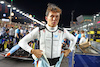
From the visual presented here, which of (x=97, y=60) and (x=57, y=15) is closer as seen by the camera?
(x=57, y=15)

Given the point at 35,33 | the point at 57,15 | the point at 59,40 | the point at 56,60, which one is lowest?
the point at 56,60

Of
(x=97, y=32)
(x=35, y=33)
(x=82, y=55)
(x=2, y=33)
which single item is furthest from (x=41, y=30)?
(x=97, y=32)

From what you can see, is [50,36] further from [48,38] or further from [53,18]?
[53,18]

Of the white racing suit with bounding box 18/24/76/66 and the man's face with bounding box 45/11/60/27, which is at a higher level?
the man's face with bounding box 45/11/60/27

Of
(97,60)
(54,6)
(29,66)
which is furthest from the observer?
(29,66)

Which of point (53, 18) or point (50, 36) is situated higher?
point (53, 18)

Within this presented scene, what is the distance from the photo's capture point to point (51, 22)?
1.47m

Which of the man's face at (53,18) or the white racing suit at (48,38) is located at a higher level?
the man's face at (53,18)

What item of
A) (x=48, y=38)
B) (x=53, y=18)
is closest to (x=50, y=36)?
(x=48, y=38)

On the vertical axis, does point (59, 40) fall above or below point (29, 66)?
above

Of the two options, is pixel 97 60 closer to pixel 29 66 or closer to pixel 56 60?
pixel 56 60

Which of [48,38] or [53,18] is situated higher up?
[53,18]

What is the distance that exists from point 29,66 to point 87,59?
2.19 meters

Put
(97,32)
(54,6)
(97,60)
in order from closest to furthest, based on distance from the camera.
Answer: (54,6), (97,60), (97,32)
